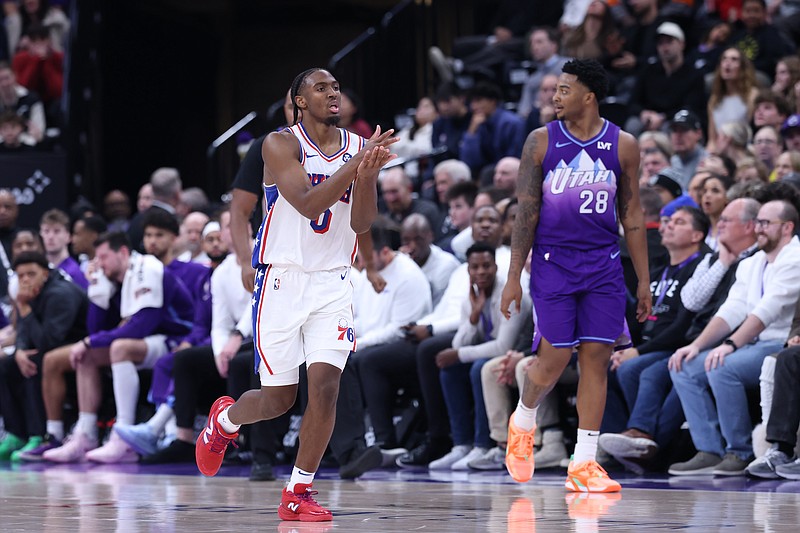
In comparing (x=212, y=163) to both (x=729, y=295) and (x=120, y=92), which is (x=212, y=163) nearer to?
(x=120, y=92)

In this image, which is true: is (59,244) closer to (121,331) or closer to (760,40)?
(121,331)

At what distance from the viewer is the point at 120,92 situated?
1686 centimetres

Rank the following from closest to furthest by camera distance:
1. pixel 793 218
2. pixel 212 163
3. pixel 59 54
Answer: pixel 793 218 → pixel 212 163 → pixel 59 54

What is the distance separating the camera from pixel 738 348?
7371 millimetres

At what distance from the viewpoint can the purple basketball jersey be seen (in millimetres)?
6453

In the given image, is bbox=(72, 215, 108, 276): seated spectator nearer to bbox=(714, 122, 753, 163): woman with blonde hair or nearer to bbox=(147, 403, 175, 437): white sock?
bbox=(147, 403, 175, 437): white sock

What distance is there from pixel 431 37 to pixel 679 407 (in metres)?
9.43

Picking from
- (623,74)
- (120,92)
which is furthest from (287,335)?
(120,92)

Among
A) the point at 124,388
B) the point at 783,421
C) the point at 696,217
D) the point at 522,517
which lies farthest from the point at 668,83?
the point at 522,517

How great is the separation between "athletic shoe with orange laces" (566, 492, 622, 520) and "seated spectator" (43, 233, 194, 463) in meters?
4.52

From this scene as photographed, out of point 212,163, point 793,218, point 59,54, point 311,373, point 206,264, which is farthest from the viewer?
point 59,54

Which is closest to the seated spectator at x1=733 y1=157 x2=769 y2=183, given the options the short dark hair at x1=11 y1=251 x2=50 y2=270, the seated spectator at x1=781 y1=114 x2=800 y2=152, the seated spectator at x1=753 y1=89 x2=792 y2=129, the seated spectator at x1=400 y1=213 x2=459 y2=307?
the seated spectator at x1=781 y1=114 x2=800 y2=152

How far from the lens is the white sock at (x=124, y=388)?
989cm

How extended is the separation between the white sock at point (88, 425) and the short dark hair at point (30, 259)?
4.10 feet
